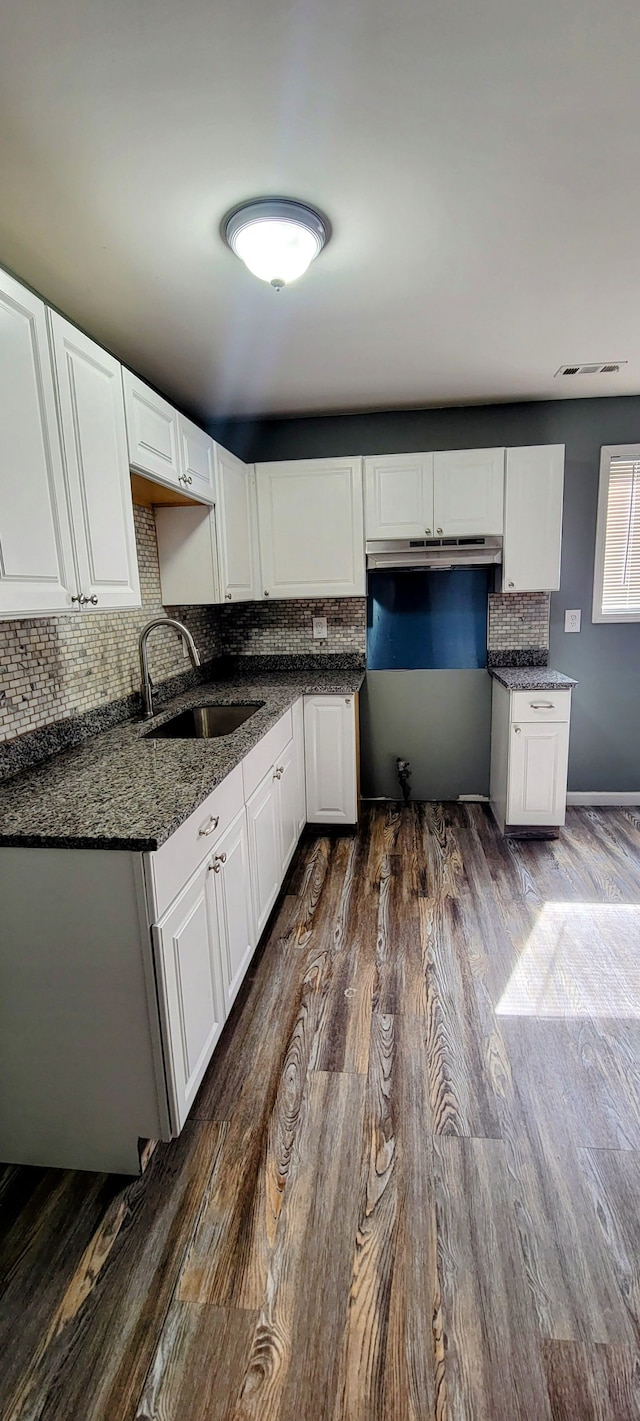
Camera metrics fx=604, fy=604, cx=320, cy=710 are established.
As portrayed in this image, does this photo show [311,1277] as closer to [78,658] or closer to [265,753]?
[265,753]

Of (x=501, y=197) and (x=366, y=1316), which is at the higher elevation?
(x=501, y=197)

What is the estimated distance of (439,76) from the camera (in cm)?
118

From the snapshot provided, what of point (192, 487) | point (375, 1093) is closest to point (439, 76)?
point (192, 487)

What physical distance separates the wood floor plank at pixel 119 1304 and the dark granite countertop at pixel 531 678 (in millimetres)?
2397

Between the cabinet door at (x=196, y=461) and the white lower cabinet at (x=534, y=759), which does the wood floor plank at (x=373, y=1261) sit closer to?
the white lower cabinet at (x=534, y=759)

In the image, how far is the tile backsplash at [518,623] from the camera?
11.6ft

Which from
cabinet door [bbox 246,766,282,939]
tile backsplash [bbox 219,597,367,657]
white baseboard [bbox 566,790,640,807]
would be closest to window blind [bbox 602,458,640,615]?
white baseboard [bbox 566,790,640,807]

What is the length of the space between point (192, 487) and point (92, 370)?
33.3 inches

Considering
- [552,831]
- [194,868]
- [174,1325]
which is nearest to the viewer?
[174,1325]

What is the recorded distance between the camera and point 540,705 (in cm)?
312

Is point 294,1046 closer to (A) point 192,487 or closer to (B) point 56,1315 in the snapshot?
(B) point 56,1315

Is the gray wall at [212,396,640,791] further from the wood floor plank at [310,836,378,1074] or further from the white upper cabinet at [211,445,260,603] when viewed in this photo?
the wood floor plank at [310,836,378,1074]

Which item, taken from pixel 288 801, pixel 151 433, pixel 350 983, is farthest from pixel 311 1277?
pixel 151 433

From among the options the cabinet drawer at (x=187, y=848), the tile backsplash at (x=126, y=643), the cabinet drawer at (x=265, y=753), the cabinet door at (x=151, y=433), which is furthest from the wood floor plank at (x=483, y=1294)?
the cabinet door at (x=151, y=433)
